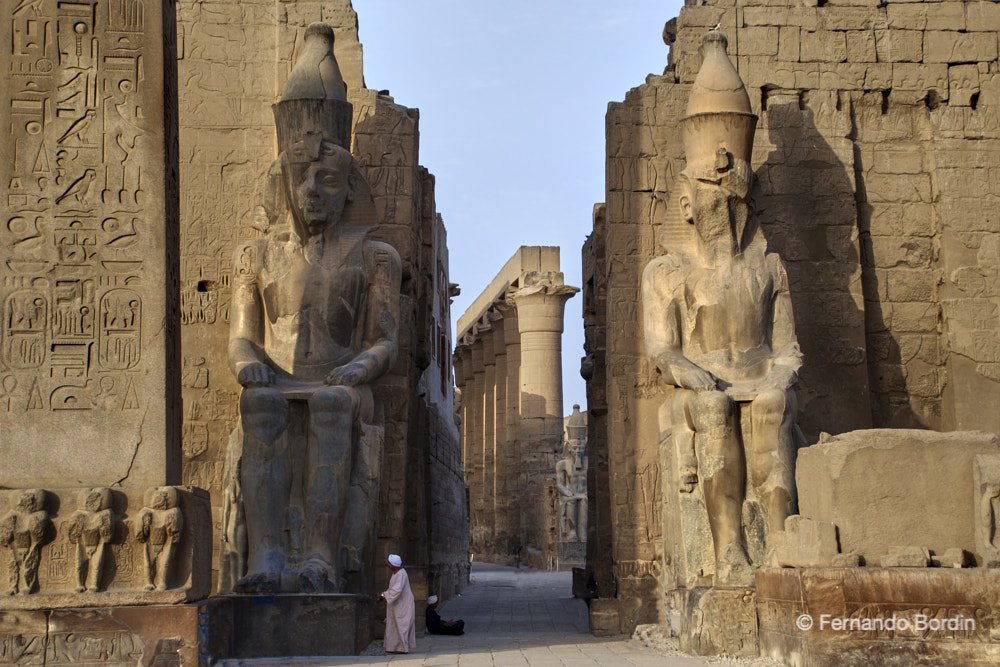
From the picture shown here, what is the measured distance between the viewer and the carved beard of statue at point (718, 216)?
25.5ft

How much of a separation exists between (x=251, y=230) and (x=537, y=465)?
13.3 meters

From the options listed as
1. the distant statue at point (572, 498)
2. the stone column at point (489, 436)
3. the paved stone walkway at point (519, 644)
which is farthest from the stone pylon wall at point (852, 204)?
the stone column at point (489, 436)

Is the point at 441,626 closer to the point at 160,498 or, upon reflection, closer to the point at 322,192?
the point at 322,192

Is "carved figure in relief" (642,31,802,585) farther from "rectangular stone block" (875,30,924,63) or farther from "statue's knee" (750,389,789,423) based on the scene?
"rectangular stone block" (875,30,924,63)

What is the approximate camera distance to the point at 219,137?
907cm

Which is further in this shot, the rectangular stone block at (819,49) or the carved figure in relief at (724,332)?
the rectangular stone block at (819,49)

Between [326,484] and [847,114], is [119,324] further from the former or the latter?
[847,114]

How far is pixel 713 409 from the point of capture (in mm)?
7090

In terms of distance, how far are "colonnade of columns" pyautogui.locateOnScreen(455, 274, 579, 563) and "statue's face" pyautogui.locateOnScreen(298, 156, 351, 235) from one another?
13404 millimetres

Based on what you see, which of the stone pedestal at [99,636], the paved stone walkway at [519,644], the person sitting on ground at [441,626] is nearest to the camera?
the stone pedestal at [99,636]

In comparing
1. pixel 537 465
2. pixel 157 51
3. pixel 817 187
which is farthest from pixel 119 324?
pixel 537 465

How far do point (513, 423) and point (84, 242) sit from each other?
16841 millimetres

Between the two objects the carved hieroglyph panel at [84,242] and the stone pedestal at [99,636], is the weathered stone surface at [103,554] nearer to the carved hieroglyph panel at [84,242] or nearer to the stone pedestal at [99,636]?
the stone pedestal at [99,636]

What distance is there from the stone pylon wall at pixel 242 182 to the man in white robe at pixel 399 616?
1098 millimetres
